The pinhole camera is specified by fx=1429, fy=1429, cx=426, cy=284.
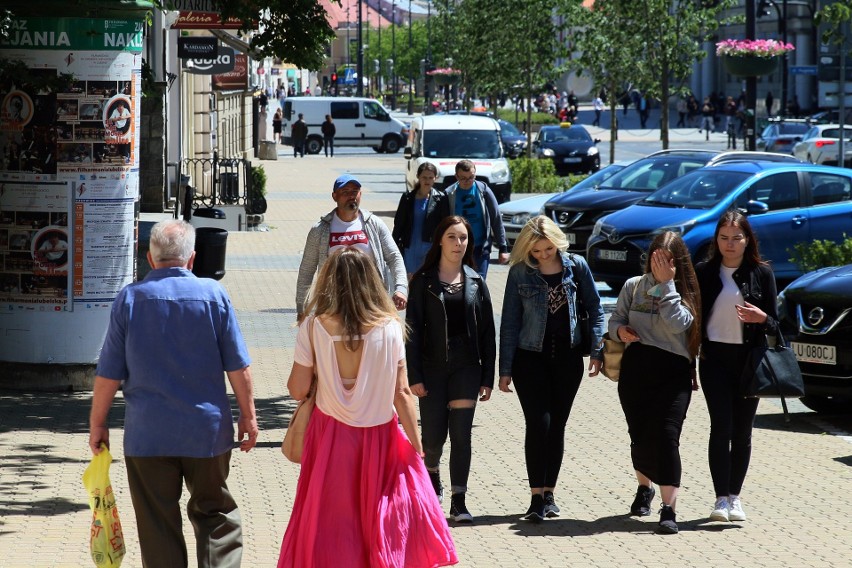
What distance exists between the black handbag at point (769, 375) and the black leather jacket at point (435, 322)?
1280 mm

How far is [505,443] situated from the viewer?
9133 millimetres

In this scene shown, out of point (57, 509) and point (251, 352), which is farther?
point (251, 352)

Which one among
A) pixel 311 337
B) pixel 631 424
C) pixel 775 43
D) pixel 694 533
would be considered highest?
pixel 775 43

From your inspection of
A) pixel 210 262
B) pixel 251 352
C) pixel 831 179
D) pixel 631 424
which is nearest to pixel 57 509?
pixel 631 424

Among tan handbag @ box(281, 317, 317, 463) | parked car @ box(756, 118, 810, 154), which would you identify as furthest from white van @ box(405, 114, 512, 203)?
tan handbag @ box(281, 317, 317, 463)

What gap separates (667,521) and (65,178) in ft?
16.5

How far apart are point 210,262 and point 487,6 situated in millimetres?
27122

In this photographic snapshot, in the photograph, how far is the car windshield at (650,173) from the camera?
19906 mm

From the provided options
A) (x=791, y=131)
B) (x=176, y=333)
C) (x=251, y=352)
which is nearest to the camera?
(x=176, y=333)

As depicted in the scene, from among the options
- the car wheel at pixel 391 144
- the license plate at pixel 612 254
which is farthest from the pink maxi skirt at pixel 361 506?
the car wheel at pixel 391 144

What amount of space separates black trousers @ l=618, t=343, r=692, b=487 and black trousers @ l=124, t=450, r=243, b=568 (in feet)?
8.02

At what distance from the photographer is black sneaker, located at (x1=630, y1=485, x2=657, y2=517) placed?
729 cm

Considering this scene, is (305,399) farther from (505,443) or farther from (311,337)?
(505,443)

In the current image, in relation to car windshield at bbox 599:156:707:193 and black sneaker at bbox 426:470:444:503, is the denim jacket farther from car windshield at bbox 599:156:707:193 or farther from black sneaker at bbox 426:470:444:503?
car windshield at bbox 599:156:707:193
